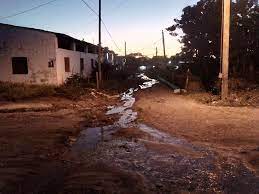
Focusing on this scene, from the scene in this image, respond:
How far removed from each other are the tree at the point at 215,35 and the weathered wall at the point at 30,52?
36.9ft

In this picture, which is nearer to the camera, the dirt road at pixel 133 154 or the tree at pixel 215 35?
the dirt road at pixel 133 154

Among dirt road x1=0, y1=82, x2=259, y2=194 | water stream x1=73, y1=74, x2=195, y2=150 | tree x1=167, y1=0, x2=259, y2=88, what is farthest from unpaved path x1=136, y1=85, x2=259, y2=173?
tree x1=167, y1=0, x2=259, y2=88

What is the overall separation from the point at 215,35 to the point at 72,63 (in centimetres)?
1208

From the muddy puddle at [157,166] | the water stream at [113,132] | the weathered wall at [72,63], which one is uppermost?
the weathered wall at [72,63]

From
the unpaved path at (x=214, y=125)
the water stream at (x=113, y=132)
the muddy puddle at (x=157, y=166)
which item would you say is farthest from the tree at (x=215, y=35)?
the muddy puddle at (x=157, y=166)

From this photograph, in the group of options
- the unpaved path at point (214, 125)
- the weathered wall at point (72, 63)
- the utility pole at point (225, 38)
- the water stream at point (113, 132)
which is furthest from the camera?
the weathered wall at point (72, 63)

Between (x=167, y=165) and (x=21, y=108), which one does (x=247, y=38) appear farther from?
(x=167, y=165)

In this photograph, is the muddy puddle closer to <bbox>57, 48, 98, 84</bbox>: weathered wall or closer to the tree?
<bbox>57, 48, 98, 84</bbox>: weathered wall

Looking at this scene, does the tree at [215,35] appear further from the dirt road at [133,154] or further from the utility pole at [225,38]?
the dirt road at [133,154]

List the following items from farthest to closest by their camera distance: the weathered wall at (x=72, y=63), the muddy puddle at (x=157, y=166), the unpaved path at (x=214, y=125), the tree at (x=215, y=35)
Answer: the tree at (x=215, y=35)
the weathered wall at (x=72, y=63)
the unpaved path at (x=214, y=125)
the muddy puddle at (x=157, y=166)

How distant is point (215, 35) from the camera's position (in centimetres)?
2558

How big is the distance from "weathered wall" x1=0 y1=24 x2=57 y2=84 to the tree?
36.9ft

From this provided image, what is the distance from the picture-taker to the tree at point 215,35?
23.0m

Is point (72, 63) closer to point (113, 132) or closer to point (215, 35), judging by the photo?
point (215, 35)
